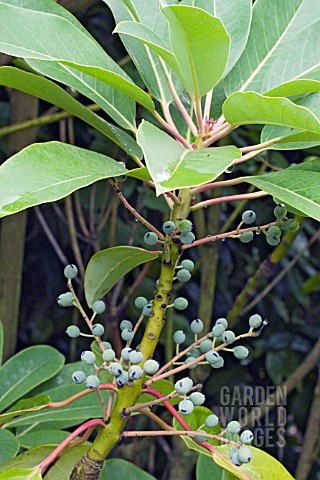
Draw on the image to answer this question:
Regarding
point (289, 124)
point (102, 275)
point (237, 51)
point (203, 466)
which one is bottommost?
point (203, 466)

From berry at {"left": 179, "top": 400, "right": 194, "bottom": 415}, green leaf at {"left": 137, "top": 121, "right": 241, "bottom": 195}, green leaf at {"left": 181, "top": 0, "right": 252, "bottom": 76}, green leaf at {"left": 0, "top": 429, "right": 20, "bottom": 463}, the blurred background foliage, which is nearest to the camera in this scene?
green leaf at {"left": 137, "top": 121, "right": 241, "bottom": 195}

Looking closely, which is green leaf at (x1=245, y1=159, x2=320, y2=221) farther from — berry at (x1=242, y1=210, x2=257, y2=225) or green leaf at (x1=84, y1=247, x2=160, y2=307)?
green leaf at (x1=84, y1=247, x2=160, y2=307)

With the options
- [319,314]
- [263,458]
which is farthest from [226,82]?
[319,314]

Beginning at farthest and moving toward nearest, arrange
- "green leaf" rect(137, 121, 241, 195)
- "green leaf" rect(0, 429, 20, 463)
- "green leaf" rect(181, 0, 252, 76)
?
"green leaf" rect(0, 429, 20, 463)
"green leaf" rect(181, 0, 252, 76)
"green leaf" rect(137, 121, 241, 195)

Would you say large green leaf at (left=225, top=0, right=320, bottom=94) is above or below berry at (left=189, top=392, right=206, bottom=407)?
above

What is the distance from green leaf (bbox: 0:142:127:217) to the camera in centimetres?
52

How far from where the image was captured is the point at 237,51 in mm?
743

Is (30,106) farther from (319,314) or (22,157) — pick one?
(319,314)

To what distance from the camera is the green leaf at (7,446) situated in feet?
2.77

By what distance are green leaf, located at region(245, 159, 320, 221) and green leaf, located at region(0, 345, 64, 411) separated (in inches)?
20.6

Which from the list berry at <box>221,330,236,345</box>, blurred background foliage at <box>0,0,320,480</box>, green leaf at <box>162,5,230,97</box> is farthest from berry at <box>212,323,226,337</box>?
blurred background foliage at <box>0,0,320,480</box>

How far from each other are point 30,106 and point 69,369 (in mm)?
641

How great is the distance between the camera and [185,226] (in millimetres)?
640

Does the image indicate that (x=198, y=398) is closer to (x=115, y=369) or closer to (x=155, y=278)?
(x=115, y=369)
